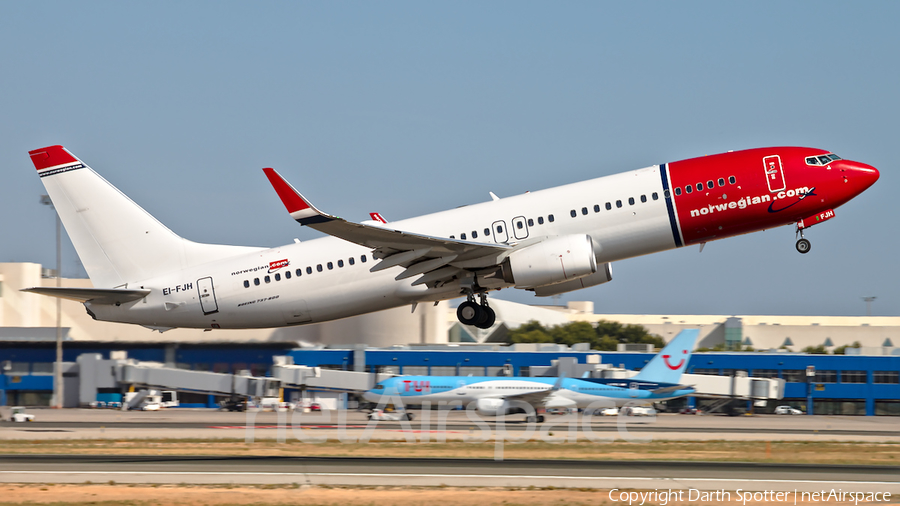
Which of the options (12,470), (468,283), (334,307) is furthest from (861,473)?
(12,470)

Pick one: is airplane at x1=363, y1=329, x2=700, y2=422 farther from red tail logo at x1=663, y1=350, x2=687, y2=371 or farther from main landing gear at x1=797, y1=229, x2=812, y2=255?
main landing gear at x1=797, y1=229, x2=812, y2=255

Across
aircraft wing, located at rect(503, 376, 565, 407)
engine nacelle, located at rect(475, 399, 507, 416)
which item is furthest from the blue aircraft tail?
engine nacelle, located at rect(475, 399, 507, 416)

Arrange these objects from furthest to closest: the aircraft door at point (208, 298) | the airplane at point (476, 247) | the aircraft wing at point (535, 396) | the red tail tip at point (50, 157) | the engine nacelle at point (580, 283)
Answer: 1. the aircraft wing at point (535, 396)
2. the red tail tip at point (50, 157)
3. the aircraft door at point (208, 298)
4. the engine nacelle at point (580, 283)
5. the airplane at point (476, 247)

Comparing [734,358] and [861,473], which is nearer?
[861,473]

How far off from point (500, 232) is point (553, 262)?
7.61 feet

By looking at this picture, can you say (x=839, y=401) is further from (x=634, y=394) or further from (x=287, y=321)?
(x=287, y=321)

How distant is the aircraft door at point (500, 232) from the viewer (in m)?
32.1

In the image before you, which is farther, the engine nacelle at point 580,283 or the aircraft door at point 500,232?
the engine nacelle at point 580,283

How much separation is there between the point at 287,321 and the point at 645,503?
15506 mm

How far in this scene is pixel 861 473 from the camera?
30906 millimetres

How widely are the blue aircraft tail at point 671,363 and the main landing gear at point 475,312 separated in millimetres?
24525

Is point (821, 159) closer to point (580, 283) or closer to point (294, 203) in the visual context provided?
point (580, 283)

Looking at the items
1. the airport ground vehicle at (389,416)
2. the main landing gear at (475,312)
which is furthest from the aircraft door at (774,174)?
the airport ground vehicle at (389,416)

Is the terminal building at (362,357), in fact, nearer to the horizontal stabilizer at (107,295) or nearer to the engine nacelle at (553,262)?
the horizontal stabilizer at (107,295)
